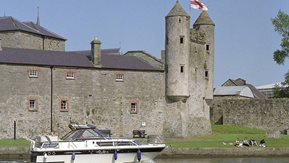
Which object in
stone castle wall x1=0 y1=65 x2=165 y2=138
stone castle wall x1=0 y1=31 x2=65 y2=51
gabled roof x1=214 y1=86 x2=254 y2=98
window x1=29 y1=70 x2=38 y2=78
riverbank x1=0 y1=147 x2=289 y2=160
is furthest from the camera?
gabled roof x1=214 y1=86 x2=254 y2=98

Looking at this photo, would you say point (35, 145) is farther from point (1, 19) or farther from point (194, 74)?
point (1, 19)

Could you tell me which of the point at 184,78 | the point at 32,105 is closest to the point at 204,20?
the point at 184,78

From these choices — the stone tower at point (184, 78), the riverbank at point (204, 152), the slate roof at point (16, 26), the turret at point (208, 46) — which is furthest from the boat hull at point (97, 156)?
the slate roof at point (16, 26)

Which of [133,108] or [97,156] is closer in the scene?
[97,156]

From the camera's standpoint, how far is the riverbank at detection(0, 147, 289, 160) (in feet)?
135

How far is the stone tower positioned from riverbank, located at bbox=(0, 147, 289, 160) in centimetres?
1136

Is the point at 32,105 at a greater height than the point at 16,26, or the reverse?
the point at 16,26

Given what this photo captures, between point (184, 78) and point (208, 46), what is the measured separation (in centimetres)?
611

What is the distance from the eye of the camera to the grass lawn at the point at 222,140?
4591 centimetres

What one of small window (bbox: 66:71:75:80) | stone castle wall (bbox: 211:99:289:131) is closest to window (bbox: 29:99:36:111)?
small window (bbox: 66:71:75:80)

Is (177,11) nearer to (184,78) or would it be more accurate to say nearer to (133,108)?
(184,78)

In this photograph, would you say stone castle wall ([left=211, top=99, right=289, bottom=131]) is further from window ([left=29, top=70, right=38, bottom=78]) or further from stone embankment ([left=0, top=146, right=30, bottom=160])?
stone embankment ([left=0, top=146, right=30, bottom=160])

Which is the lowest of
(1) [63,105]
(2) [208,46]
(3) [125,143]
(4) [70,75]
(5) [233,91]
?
(3) [125,143]

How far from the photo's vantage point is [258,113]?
66250mm
